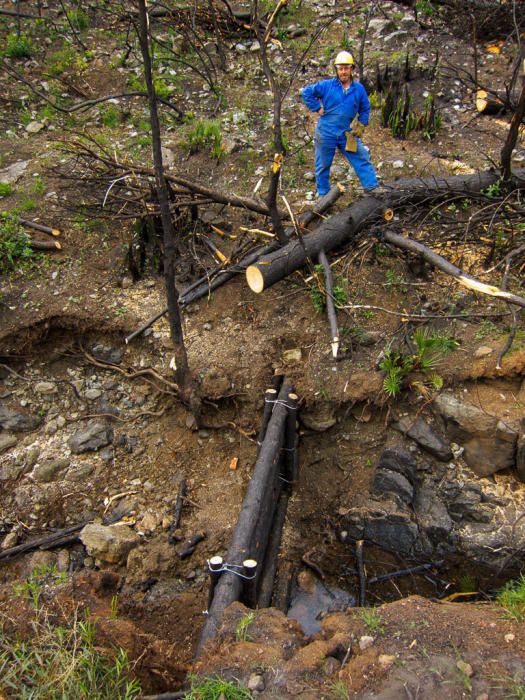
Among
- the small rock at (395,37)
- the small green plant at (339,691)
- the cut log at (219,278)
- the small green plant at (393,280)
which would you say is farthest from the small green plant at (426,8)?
the small green plant at (339,691)

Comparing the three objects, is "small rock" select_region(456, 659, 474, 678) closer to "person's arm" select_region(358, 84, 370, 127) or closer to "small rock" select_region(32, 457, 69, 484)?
"small rock" select_region(32, 457, 69, 484)

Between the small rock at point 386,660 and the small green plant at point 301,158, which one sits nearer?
the small rock at point 386,660

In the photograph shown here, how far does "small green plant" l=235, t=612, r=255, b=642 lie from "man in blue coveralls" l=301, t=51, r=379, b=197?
13.1ft

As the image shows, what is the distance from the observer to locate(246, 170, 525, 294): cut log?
14.1ft

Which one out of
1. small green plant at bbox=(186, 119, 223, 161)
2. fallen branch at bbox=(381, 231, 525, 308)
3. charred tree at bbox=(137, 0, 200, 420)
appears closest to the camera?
charred tree at bbox=(137, 0, 200, 420)

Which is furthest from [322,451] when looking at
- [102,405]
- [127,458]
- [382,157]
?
[382,157]

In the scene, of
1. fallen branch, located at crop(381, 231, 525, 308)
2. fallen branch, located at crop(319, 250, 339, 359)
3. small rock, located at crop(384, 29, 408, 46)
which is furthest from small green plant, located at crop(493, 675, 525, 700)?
small rock, located at crop(384, 29, 408, 46)

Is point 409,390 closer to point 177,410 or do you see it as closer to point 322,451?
point 322,451

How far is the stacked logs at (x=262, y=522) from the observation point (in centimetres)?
276

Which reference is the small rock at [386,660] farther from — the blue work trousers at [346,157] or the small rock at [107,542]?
the blue work trousers at [346,157]

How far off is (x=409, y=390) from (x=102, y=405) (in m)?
2.55

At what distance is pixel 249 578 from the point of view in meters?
2.79

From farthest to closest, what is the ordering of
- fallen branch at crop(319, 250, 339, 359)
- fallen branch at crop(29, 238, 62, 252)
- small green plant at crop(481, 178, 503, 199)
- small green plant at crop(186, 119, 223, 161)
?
small green plant at crop(186, 119, 223, 161)
fallen branch at crop(29, 238, 62, 252)
small green plant at crop(481, 178, 503, 199)
fallen branch at crop(319, 250, 339, 359)

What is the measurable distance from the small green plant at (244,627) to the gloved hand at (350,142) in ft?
13.2
